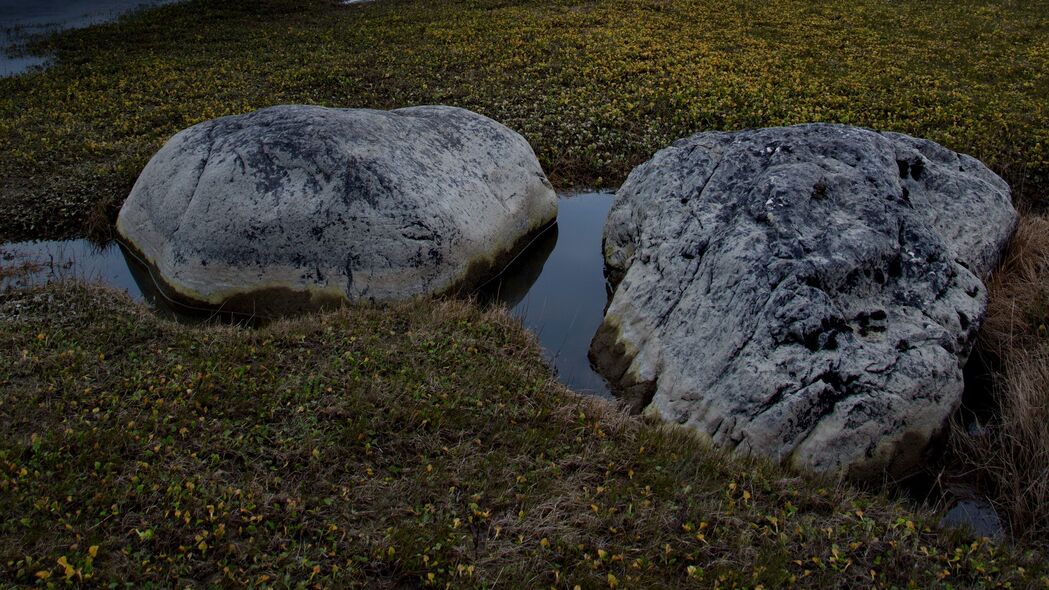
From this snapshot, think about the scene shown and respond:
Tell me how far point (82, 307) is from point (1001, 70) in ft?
74.8

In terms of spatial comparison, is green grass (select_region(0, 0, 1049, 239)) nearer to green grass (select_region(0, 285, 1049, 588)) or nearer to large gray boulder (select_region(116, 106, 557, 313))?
large gray boulder (select_region(116, 106, 557, 313))

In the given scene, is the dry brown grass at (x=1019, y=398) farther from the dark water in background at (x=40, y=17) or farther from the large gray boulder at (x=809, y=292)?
the dark water in background at (x=40, y=17)

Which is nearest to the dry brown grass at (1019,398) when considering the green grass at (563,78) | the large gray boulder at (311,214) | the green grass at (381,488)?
the green grass at (381,488)

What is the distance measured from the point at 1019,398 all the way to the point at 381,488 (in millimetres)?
6733

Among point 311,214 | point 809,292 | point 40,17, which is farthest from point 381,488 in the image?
point 40,17

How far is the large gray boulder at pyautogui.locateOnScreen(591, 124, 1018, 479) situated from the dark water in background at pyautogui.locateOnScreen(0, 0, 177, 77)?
2336 cm

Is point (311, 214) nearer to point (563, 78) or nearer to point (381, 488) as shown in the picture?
point (381, 488)

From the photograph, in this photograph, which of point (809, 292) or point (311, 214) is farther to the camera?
point (311, 214)

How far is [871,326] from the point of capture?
29.3 feet

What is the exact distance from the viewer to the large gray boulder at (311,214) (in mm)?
11156

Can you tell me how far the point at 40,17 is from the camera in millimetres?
34344

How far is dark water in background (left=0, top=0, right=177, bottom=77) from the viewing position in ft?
87.3

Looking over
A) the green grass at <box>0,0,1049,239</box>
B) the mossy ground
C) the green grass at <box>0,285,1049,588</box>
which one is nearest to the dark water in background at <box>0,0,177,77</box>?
the green grass at <box>0,0,1049,239</box>

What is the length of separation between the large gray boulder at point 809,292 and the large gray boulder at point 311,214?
268cm
